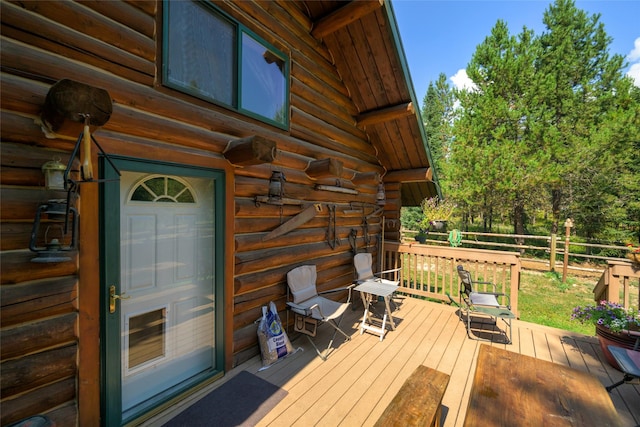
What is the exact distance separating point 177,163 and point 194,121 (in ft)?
1.49

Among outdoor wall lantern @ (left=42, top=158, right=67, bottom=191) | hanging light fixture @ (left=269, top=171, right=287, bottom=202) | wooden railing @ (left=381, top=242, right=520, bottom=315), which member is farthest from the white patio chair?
outdoor wall lantern @ (left=42, top=158, right=67, bottom=191)

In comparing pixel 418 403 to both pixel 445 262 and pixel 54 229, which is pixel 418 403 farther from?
pixel 445 262

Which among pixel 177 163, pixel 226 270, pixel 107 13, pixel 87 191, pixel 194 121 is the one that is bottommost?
pixel 226 270

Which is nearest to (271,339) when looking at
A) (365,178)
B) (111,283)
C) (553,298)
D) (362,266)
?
(111,283)

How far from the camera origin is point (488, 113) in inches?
504

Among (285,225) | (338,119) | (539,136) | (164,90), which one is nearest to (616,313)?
(285,225)

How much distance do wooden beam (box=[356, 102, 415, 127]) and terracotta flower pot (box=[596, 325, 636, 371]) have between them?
3.99m

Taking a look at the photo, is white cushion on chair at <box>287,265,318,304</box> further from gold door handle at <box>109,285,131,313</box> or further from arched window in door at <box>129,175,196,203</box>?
gold door handle at <box>109,285,131,313</box>

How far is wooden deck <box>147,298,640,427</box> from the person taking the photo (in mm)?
2490

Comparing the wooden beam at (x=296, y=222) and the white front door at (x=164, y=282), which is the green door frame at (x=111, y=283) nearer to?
the white front door at (x=164, y=282)

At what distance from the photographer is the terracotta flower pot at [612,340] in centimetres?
324

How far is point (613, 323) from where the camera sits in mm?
3328

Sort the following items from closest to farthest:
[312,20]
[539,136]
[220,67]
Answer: [220,67] < [312,20] < [539,136]

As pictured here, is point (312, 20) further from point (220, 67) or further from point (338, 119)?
point (220, 67)
